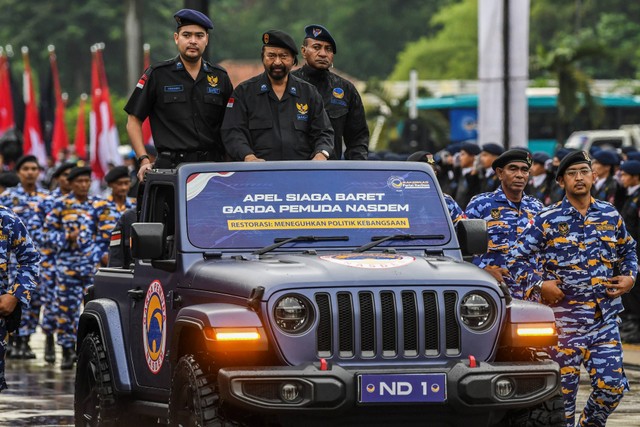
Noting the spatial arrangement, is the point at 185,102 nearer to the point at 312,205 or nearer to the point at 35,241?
the point at 312,205

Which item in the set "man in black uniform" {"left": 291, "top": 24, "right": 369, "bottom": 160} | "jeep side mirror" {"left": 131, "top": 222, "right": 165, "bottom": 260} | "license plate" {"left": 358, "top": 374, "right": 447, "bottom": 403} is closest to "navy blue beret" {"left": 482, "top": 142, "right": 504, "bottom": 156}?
"man in black uniform" {"left": 291, "top": 24, "right": 369, "bottom": 160}

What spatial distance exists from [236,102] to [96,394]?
1.98 metres

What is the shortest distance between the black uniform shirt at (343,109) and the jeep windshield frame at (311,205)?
236 cm

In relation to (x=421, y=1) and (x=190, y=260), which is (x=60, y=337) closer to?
(x=190, y=260)

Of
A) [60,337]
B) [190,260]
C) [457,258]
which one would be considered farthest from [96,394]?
[60,337]

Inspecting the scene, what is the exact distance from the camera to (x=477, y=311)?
30.1 feet

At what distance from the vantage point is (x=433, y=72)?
276 feet

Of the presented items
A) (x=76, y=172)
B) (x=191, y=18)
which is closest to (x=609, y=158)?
(x=76, y=172)

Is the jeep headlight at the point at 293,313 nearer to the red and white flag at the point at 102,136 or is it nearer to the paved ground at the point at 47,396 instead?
the paved ground at the point at 47,396

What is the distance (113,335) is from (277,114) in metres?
1.73

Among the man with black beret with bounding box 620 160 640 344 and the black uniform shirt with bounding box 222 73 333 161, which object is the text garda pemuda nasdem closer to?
the black uniform shirt with bounding box 222 73 333 161

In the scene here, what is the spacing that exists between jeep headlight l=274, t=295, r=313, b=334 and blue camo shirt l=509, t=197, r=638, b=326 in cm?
296

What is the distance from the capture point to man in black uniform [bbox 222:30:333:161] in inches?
449

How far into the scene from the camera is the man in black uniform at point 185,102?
461 inches
